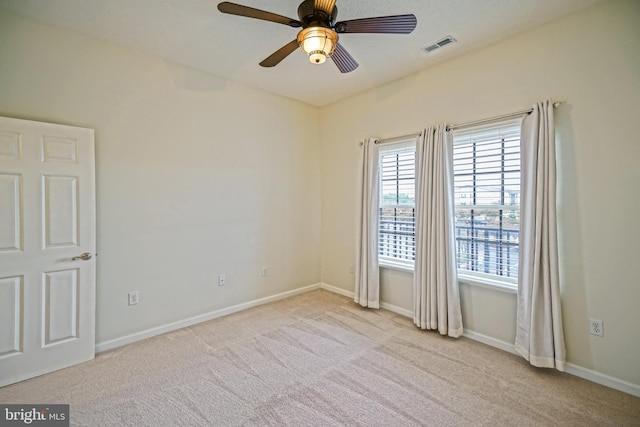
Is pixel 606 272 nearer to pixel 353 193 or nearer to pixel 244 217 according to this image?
pixel 353 193

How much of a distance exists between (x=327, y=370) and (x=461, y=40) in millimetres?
3186

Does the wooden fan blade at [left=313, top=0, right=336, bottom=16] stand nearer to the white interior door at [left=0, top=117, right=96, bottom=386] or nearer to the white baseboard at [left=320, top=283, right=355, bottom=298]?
the white interior door at [left=0, top=117, right=96, bottom=386]

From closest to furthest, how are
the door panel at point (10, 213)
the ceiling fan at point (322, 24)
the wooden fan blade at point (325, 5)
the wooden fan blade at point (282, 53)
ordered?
1. the wooden fan blade at point (325, 5)
2. the ceiling fan at point (322, 24)
3. the wooden fan blade at point (282, 53)
4. the door panel at point (10, 213)

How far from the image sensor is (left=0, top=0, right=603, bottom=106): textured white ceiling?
7.14ft

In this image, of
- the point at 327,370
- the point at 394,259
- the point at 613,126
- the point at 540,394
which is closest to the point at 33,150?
the point at 327,370

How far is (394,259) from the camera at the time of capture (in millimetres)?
3650

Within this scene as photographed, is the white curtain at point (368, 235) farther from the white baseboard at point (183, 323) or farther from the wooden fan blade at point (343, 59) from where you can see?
the wooden fan blade at point (343, 59)

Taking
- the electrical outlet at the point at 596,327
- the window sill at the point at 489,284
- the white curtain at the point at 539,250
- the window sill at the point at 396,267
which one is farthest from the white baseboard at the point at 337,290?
the electrical outlet at the point at 596,327

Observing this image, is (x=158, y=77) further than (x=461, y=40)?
Yes

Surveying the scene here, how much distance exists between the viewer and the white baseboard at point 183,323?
8.81 ft

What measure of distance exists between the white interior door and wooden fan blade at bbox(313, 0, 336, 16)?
7.28 ft

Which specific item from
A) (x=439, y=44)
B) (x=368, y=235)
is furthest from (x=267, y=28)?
(x=368, y=235)

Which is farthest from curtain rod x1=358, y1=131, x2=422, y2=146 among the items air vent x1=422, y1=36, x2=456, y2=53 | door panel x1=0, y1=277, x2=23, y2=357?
door panel x1=0, y1=277, x2=23, y2=357

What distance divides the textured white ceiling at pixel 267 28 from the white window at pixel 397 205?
944 mm
